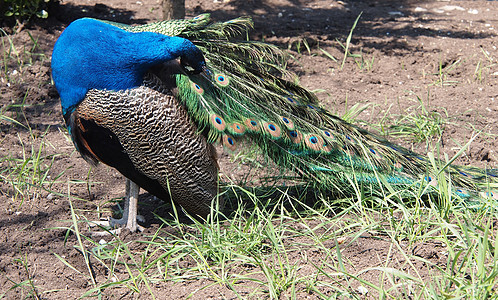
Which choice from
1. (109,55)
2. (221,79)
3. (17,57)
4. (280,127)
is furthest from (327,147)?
(17,57)

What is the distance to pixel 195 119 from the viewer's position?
3416mm

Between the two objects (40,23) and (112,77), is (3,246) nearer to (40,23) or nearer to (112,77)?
(112,77)

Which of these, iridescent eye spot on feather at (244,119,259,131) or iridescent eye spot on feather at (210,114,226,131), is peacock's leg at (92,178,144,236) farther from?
iridescent eye spot on feather at (244,119,259,131)

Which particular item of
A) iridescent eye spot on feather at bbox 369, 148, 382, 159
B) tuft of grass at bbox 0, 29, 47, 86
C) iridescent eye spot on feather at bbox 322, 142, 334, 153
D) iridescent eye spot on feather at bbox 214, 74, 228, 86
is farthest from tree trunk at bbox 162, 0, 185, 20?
iridescent eye spot on feather at bbox 369, 148, 382, 159

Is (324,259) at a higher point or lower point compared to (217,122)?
lower

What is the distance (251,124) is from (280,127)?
0.21m

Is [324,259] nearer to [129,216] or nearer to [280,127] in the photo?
[280,127]

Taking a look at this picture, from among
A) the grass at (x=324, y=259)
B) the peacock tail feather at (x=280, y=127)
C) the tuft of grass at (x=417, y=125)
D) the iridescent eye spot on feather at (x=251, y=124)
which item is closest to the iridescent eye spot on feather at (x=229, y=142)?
the peacock tail feather at (x=280, y=127)

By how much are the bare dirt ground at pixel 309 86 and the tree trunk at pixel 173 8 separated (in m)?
1.18

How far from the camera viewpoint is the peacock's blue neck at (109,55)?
3223 millimetres

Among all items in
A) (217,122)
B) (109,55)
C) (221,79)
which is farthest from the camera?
(221,79)

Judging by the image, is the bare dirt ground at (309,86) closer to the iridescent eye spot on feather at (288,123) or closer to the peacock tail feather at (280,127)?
the peacock tail feather at (280,127)

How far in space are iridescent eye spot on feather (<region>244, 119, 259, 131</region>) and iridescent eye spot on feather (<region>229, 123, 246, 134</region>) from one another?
0.04 metres

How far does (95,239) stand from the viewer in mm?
3564
